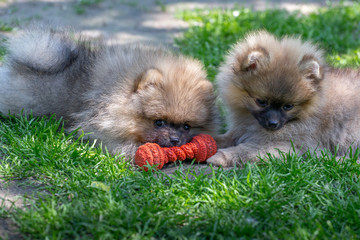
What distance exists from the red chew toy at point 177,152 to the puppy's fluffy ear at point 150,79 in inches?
22.7

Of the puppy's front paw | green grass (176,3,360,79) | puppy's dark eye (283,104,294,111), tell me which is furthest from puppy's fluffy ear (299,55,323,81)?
green grass (176,3,360,79)

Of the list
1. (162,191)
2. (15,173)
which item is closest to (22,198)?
(15,173)

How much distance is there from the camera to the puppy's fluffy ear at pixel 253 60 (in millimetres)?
4051

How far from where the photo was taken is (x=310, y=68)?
13.2ft

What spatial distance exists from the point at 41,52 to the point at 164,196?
221 cm

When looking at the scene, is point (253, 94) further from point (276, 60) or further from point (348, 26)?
point (348, 26)

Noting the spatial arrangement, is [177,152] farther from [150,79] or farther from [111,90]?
[111,90]

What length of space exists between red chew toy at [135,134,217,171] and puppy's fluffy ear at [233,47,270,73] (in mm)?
786

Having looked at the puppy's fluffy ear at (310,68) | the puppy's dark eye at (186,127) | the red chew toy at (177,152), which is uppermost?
the puppy's fluffy ear at (310,68)

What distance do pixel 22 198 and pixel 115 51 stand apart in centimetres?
199

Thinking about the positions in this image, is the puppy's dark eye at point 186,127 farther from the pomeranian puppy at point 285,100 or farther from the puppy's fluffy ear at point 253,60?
the puppy's fluffy ear at point 253,60

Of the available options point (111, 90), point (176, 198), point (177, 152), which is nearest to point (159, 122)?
point (177, 152)

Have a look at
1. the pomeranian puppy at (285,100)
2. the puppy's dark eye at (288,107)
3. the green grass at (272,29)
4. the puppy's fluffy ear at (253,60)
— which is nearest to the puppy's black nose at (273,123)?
the pomeranian puppy at (285,100)

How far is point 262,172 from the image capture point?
140 inches
